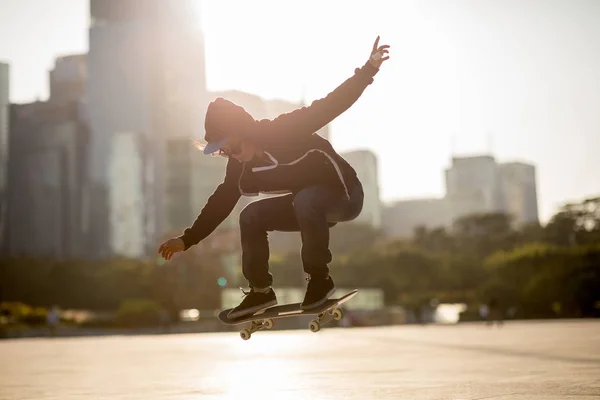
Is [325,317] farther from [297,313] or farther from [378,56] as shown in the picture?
[378,56]

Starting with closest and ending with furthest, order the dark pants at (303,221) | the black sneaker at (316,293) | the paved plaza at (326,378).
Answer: the dark pants at (303,221) < the black sneaker at (316,293) < the paved plaza at (326,378)

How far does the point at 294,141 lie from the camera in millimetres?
7012

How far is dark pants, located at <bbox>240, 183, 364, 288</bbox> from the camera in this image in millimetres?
7145

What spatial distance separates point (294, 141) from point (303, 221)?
686 millimetres

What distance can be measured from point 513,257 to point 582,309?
19023 millimetres

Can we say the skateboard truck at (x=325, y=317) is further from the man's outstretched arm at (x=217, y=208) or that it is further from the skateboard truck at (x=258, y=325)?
the man's outstretched arm at (x=217, y=208)

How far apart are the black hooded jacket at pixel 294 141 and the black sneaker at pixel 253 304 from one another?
44.2 inches

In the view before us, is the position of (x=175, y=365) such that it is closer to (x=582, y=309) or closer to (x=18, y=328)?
(x=18, y=328)

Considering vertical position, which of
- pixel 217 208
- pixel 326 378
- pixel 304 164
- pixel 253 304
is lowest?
pixel 326 378

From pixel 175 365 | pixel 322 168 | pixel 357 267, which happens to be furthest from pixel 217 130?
pixel 357 267

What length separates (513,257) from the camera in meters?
105

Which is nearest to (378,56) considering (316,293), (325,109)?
(325,109)

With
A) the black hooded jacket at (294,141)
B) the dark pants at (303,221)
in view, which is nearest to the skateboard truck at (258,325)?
the dark pants at (303,221)

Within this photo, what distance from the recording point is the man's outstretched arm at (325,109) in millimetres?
6941
